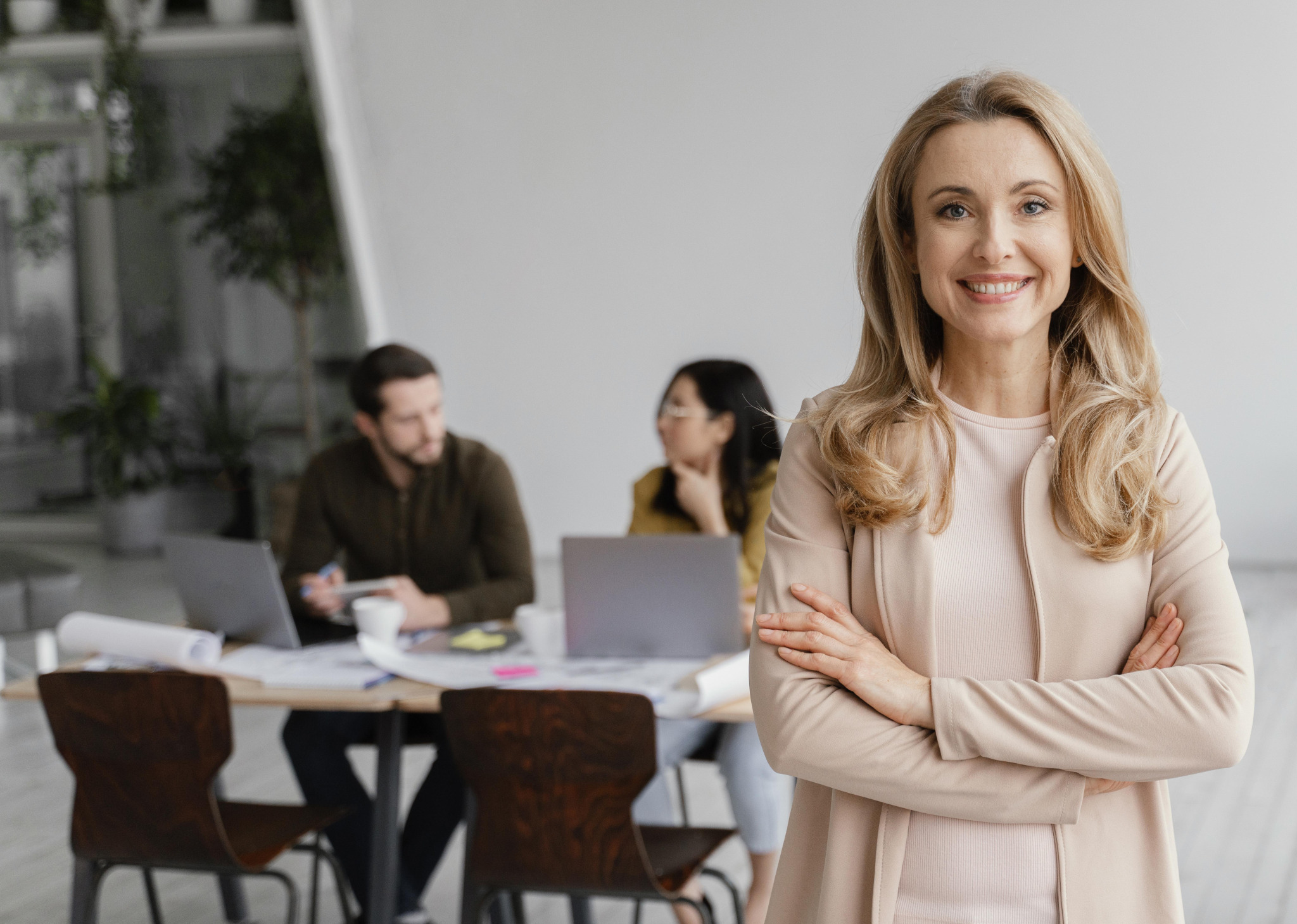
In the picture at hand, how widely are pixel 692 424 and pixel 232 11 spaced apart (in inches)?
217

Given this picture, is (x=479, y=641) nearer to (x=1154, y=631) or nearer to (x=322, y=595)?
(x=322, y=595)

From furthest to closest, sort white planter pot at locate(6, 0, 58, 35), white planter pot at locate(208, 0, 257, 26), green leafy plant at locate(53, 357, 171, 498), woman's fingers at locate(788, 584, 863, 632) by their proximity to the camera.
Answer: green leafy plant at locate(53, 357, 171, 498) → white planter pot at locate(6, 0, 58, 35) → white planter pot at locate(208, 0, 257, 26) → woman's fingers at locate(788, 584, 863, 632)

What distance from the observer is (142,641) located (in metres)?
2.68

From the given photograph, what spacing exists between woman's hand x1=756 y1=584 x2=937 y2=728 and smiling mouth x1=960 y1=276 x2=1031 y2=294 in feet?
1.25

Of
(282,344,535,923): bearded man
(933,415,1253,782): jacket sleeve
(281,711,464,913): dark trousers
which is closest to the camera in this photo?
(933,415,1253,782): jacket sleeve

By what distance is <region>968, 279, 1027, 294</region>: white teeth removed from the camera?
1307 millimetres

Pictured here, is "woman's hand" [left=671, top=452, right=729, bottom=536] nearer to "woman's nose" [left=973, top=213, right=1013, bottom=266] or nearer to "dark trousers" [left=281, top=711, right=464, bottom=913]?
"dark trousers" [left=281, top=711, right=464, bottom=913]

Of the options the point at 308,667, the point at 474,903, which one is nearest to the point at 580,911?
the point at 474,903

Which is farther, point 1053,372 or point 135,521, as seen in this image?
point 135,521

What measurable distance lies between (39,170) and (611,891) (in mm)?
8315

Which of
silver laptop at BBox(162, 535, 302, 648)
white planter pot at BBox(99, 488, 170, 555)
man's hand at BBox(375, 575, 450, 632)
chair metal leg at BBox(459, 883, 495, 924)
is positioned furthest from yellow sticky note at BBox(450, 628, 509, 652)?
white planter pot at BBox(99, 488, 170, 555)

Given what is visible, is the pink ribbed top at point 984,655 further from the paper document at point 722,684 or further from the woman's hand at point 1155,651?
the paper document at point 722,684

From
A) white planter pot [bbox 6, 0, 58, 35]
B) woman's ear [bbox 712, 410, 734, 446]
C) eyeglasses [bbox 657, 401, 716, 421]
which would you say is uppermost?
white planter pot [bbox 6, 0, 58, 35]

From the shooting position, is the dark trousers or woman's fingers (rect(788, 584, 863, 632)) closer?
woman's fingers (rect(788, 584, 863, 632))
